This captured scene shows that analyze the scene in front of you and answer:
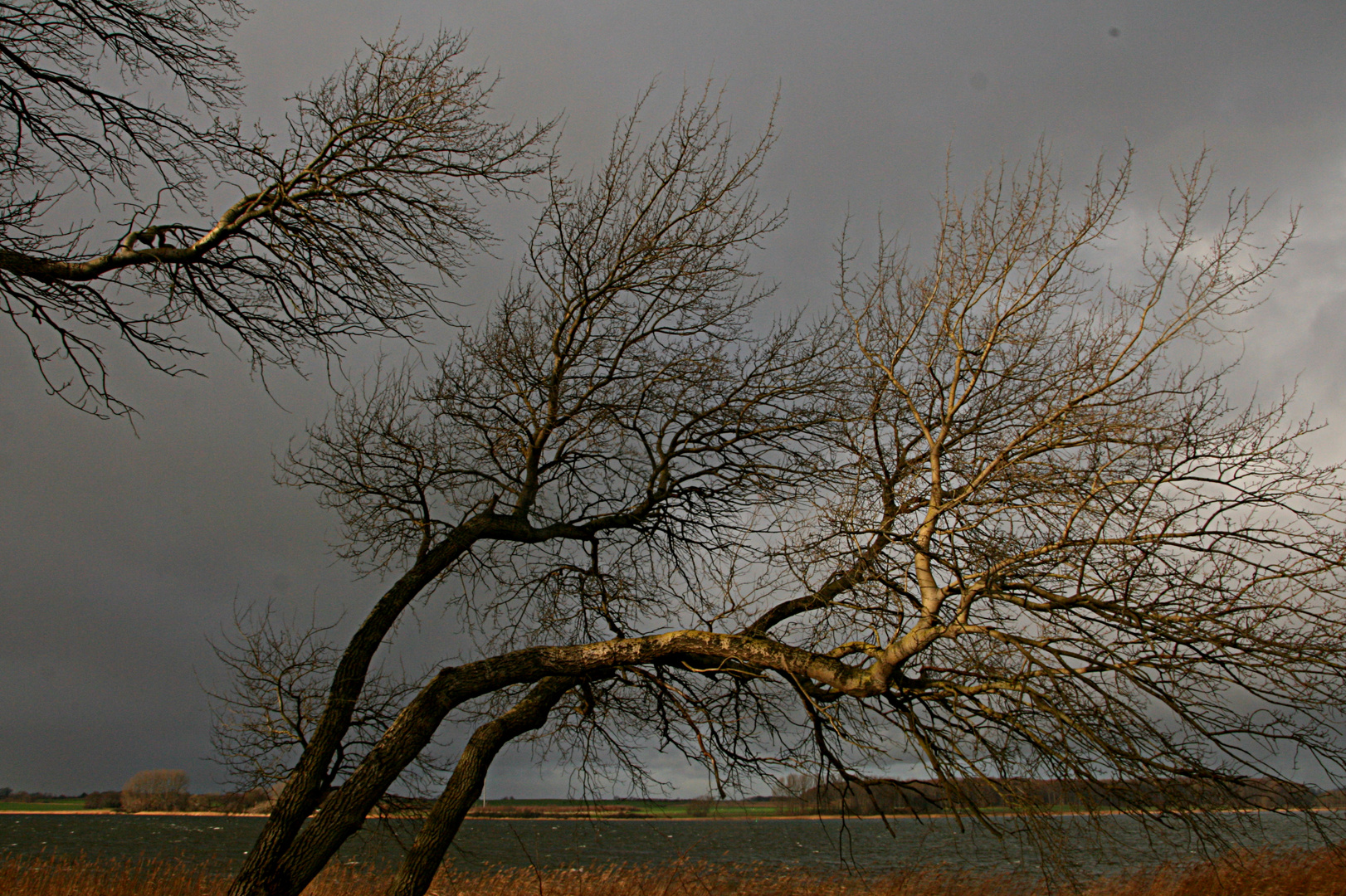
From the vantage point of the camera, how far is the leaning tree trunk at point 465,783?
6.10 m

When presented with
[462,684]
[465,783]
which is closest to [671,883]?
[465,783]

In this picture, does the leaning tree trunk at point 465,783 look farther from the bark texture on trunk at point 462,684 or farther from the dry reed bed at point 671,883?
the dry reed bed at point 671,883

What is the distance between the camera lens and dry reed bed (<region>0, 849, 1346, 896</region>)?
946 centimetres

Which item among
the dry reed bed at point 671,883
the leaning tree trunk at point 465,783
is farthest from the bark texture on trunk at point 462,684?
the dry reed bed at point 671,883

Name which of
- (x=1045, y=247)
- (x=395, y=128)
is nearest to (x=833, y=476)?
(x=1045, y=247)

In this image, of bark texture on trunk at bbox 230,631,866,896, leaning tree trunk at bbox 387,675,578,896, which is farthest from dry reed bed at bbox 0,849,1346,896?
bark texture on trunk at bbox 230,631,866,896

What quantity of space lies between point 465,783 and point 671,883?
4081 millimetres

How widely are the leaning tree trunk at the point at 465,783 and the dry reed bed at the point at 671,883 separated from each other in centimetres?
317

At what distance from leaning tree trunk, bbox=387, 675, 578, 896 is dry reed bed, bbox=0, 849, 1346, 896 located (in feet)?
10.4

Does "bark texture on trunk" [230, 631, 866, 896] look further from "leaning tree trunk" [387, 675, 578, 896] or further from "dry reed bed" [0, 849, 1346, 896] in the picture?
"dry reed bed" [0, 849, 1346, 896]

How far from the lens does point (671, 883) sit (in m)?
9.34

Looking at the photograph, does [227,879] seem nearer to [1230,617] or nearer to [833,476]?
[833,476]

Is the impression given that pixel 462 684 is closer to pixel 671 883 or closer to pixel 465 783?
pixel 465 783

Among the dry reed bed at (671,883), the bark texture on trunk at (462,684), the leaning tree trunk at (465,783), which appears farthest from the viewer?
the dry reed bed at (671,883)
